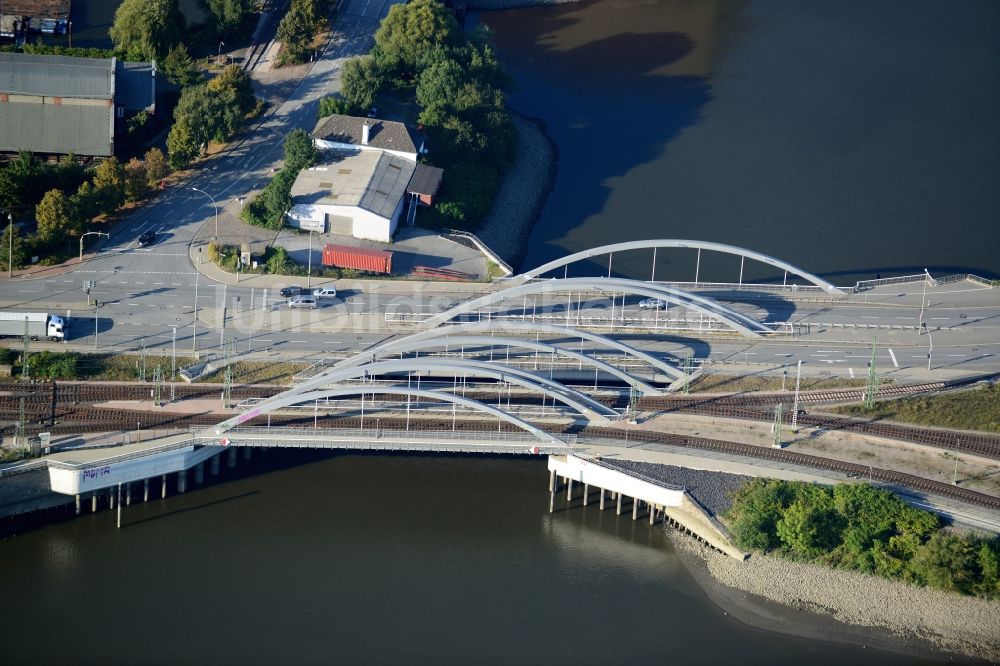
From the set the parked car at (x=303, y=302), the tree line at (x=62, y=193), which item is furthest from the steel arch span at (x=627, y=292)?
the tree line at (x=62, y=193)

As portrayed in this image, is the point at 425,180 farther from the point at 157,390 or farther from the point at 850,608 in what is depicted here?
the point at 850,608

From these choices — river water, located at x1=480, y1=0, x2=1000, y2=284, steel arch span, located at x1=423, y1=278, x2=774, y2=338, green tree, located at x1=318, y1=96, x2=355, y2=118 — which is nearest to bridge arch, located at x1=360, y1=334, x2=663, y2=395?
steel arch span, located at x1=423, y1=278, x2=774, y2=338

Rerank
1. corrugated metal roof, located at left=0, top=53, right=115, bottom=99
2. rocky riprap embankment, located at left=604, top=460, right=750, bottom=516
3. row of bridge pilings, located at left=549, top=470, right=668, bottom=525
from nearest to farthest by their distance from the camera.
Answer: rocky riprap embankment, located at left=604, top=460, right=750, bottom=516, row of bridge pilings, located at left=549, top=470, right=668, bottom=525, corrugated metal roof, located at left=0, top=53, right=115, bottom=99

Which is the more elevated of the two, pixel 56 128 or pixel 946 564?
pixel 56 128

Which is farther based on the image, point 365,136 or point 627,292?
point 365,136

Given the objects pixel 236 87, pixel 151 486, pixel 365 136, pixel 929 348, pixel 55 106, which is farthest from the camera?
pixel 236 87

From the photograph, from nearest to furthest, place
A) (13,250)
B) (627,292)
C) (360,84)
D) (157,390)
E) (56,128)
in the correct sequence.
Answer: (157,390) → (627,292) → (13,250) → (56,128) → (360,84)

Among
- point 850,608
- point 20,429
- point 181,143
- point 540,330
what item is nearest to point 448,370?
point 540,330

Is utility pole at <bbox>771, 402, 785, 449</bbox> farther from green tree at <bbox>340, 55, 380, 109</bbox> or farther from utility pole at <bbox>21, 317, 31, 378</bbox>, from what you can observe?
utility pole at <bbox>21, 317, 31, 378</bbox>
